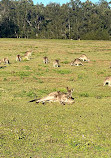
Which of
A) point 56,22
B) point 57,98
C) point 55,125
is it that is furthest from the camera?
point 56,22

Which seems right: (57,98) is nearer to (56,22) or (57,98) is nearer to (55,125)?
(55,125)

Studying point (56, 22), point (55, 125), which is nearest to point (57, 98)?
point (55, 125)

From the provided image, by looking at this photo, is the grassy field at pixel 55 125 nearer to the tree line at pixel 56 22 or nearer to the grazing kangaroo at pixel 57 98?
the grazing kangaroo at pixel 57 98

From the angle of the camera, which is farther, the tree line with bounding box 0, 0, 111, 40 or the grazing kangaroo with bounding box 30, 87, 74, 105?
the tree line with bounding box 0, 0, 111, 40

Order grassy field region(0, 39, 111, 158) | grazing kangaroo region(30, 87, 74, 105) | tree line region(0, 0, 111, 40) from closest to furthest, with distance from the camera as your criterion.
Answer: grassy field region(0, 39, 111, 158), grazing kangaroo region(30, 87, 74, 105), tree line region(0, 0, 111, 40)

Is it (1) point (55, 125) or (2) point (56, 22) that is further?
(2) point (56, 22)

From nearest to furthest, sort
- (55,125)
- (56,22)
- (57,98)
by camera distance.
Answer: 1. (55,125)
2. (57,98)
3. (56,22)

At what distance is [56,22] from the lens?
83875mm

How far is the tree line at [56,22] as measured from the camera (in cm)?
7894

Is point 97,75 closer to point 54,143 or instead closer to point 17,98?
point 17,98

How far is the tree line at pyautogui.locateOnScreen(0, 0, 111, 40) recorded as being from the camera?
7894 cm

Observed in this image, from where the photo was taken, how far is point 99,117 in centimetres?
796

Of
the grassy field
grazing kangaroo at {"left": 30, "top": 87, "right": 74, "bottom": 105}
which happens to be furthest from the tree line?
grazing kangaroo at {"left": 30, "top": 87, "right": 74, "bottom": 105}

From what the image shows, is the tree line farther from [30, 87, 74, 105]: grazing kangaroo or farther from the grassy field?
[30, 87, 74, 105]: grazing kangaroo
